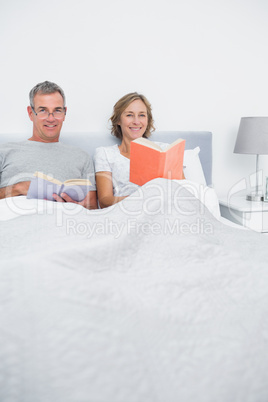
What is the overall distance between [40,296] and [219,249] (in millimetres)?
432

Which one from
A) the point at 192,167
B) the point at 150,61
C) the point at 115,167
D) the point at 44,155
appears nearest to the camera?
the point at 44,155

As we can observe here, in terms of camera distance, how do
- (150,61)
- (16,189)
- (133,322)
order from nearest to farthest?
1. (133,322)
2. (16,189)
3. (150,61)

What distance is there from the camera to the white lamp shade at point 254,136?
1974mm

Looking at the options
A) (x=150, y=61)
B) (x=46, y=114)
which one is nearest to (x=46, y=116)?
(x=46, y=114)

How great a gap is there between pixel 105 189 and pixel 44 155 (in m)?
0.36

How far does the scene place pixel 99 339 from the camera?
52 cm

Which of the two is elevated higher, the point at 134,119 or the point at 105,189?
the point at 134,119

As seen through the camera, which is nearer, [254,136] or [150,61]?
[254,136]

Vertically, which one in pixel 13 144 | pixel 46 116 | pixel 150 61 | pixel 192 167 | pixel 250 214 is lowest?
pixel 250 214

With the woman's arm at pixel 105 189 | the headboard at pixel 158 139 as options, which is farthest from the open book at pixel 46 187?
the headboard at pixel 158 139

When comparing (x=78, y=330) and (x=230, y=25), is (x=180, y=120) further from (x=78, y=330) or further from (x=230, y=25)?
(x=78, y=330)

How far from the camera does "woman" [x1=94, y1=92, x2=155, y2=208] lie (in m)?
1.71

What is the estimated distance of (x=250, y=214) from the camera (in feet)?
6.43

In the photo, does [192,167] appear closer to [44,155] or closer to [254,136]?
[254,136]
